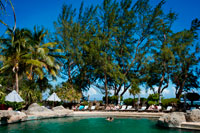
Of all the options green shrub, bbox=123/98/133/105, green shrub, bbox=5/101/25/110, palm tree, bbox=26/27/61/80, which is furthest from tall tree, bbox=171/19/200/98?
green shrub, bbox=5/101/25/110

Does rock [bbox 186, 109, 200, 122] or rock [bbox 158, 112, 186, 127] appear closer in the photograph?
rock [bbox 158, 112, 186, 127]

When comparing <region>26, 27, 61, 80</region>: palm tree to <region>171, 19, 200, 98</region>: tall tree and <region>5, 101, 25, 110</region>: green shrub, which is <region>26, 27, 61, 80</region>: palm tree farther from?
<region>171, 19, 200, 98</region>: tall tree

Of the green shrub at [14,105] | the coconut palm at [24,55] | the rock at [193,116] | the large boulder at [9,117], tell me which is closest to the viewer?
the rock at [193,116]

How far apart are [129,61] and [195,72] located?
10.5 metres

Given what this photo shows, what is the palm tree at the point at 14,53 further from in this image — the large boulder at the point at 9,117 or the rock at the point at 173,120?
the rock at the point at 173,120

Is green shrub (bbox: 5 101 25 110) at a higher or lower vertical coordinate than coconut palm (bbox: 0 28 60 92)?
lower

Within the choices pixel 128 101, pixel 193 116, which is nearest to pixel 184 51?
pixel 128 101

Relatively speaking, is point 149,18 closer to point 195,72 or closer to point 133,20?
point 133,20

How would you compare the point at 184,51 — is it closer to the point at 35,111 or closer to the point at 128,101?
the point at 128,101

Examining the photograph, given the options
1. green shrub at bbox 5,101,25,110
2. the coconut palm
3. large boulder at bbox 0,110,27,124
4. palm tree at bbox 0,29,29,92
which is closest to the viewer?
large boulder at bbox 0,110,27,124

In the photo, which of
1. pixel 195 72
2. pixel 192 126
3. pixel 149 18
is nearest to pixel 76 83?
pixel 149 18

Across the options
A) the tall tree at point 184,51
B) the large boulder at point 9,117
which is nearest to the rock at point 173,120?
the large boulder at point 9,117

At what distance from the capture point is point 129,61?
1077 inches

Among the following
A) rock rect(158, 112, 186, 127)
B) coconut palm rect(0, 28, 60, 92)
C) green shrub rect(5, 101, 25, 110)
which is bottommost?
rock rect(158, 112, 186, 127)
